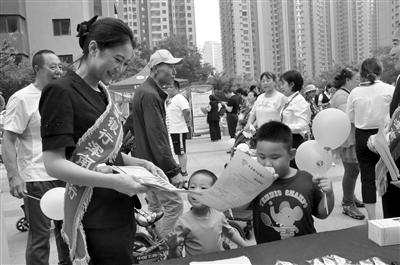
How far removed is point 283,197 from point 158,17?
8617 centimetres

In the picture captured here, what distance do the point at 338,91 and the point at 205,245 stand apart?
3155 millimetres

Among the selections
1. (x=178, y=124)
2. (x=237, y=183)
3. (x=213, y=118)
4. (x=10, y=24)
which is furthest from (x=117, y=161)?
(x=10, y=24)

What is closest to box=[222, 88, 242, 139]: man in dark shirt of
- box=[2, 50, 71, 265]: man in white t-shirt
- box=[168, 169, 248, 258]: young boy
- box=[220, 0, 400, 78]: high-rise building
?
box=[2, 50, 71, 265]: man in white t-shirt

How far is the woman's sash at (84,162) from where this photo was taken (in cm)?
164

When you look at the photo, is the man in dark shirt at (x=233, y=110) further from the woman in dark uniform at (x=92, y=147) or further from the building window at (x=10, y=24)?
the building window at (x=10, y=24)

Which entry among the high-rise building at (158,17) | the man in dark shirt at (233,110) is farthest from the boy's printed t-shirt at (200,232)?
the high-rise building at (158,17)

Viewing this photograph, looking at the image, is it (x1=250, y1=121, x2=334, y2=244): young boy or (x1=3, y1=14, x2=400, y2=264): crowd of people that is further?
(x1=250, y1=121, x2=334, y2=244): young boy

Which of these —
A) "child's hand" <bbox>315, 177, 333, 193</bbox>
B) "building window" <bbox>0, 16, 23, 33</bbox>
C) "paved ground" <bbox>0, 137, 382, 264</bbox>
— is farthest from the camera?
"building window" <bbox>0, 16, 23, 33</bbox>

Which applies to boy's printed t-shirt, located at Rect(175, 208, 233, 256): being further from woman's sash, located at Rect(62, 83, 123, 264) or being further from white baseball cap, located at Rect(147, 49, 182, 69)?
white baseball cap, located at Rect(147, 49, 182, 69)

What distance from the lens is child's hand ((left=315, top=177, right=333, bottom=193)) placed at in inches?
80.4

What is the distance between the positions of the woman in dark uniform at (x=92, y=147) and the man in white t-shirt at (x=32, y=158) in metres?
1.26

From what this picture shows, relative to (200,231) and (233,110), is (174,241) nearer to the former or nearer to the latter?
(200,231)

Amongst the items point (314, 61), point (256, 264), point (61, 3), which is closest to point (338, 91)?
point (256, 264)

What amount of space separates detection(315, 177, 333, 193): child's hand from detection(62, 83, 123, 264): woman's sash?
1.04 meters
